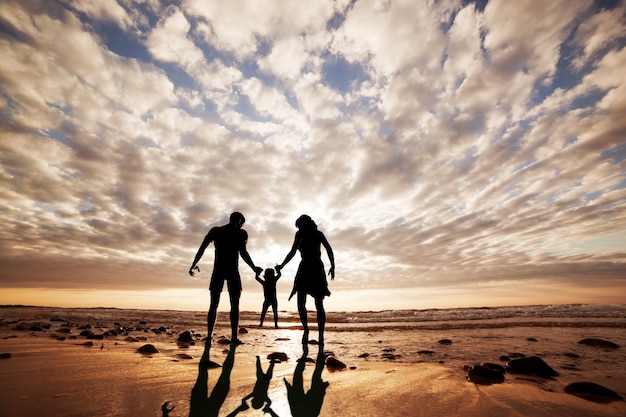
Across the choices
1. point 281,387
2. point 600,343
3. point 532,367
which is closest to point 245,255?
point 281,387

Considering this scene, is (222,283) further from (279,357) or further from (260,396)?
(260,396)

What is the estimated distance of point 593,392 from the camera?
7.54ft

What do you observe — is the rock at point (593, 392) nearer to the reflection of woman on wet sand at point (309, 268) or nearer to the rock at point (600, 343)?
the reflection of woman on wet sand at point (309, 268)

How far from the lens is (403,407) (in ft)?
6.52

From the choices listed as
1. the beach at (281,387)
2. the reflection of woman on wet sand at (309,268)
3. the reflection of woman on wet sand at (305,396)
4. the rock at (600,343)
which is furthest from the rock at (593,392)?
the rock at (600,343)

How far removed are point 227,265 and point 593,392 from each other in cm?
515

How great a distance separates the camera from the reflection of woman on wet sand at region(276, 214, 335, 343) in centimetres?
562

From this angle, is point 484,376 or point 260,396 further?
point 484,376

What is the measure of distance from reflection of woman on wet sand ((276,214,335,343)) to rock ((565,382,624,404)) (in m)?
3.79

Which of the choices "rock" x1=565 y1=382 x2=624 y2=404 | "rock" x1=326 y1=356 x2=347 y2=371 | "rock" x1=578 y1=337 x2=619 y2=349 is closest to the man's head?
"rock" x1=326 y1=356 x2=347 y2=371

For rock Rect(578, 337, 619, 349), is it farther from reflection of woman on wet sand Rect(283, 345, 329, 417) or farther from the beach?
reflection of woman on wet sand Rect(283, 345, 329, 417)

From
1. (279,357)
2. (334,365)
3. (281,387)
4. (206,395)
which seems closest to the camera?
(206,395)

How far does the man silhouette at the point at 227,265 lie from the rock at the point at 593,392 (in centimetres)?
485

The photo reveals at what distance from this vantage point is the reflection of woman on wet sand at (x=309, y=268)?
18.4 feet
